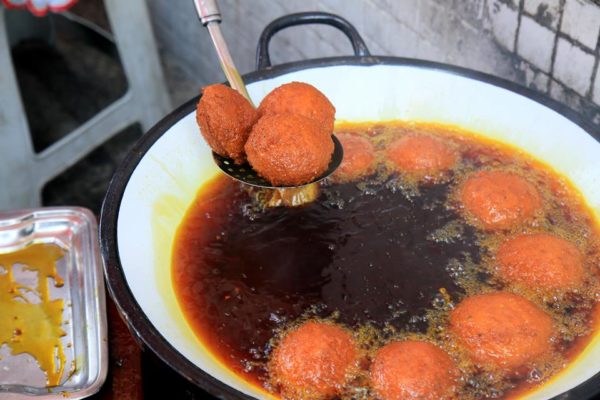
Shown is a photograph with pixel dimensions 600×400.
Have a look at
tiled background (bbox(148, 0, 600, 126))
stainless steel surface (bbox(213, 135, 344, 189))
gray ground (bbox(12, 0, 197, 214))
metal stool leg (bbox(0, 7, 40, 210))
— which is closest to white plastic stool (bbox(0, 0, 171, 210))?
metal stool leg (bbox(0, 7, 40, 210))

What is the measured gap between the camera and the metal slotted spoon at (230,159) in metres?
1.46

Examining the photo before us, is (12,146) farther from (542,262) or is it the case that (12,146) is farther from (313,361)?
(542,262)

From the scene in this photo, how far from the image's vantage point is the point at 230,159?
4.91 feet

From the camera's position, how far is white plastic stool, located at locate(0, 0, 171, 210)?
260 centimetres

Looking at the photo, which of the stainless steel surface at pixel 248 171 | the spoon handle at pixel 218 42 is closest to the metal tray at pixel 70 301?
the stainless steel surface at pixel 248 171

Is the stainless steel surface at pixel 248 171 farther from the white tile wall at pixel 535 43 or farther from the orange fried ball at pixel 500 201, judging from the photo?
the white tile wall at pixel 535 43


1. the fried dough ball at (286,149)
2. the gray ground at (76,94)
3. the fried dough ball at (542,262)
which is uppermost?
the fried dough ball at (286,149)

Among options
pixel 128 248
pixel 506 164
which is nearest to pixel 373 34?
pixel 506 164

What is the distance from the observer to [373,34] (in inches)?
95.9

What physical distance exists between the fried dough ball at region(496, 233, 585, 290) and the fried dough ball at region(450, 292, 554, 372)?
0.24 ft

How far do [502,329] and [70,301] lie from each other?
2.83 ft

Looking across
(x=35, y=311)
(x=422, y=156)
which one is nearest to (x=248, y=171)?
(x=422, y=156)

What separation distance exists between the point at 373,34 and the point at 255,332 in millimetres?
1471

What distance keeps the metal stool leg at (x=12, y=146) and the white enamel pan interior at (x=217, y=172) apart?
1.25 meters
